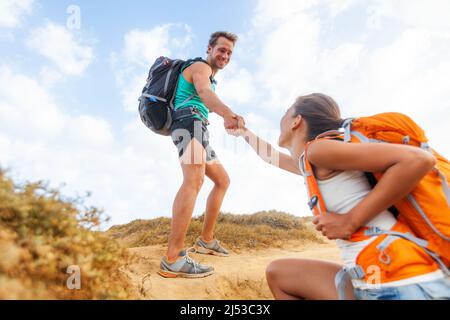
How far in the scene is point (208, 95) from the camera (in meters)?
3.95

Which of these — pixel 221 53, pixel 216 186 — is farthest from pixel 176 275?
pixel 221 53

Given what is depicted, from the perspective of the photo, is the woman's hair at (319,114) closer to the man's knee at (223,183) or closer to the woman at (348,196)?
the woman at (348,196)

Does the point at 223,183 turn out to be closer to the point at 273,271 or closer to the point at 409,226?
the point at 273,271

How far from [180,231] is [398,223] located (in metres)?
2.57

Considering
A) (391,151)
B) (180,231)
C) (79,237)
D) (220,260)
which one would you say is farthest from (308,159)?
(220,260)

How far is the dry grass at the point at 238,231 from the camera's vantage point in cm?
762

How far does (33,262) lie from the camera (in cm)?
202

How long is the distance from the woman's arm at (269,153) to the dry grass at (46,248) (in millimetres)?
1780

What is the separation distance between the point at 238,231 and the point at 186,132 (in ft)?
15.1

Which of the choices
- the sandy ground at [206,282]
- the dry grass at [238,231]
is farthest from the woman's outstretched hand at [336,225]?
the dry grass at [238,231]

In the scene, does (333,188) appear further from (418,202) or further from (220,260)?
(220,260)

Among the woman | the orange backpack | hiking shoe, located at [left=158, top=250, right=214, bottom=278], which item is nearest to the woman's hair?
the woman

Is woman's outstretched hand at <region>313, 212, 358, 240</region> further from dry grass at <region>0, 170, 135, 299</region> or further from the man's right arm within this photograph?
the man's right arm

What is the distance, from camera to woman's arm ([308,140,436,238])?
1.83 meters
